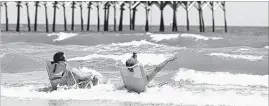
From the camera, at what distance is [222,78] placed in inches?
600

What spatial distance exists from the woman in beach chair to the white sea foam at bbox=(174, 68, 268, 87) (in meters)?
4.50

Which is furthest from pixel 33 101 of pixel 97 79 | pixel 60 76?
pixel 97 79

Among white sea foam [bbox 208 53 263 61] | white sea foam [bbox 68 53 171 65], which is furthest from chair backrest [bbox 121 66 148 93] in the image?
white sea foam [bbox 208 53 263 61]

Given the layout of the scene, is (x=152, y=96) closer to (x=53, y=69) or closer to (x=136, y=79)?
(x=136, y=79)

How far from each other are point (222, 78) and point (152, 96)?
5.76 metres

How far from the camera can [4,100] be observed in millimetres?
9312

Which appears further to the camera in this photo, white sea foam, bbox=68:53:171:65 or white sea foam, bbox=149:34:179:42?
white sea foam, bbox=149:34:179:42

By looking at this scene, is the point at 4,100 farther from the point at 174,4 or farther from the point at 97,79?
the point at 174,4

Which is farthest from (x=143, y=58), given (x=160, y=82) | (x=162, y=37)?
(x=162, y=37)

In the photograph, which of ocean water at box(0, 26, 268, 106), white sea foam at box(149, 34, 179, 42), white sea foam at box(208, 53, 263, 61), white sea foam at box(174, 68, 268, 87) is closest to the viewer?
ocean water at box(0, 26, 268, 106)

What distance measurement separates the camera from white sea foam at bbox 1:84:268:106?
31.1 ft

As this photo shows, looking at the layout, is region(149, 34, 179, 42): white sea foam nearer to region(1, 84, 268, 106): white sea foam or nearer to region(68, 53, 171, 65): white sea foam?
region(68, 53, 171, 65): white sea foam

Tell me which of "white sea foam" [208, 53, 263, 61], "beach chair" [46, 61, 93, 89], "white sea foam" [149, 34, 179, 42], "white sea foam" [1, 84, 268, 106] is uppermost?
"white sea foam" [149, 34, 179, 42]

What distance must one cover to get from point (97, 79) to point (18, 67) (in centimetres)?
677
